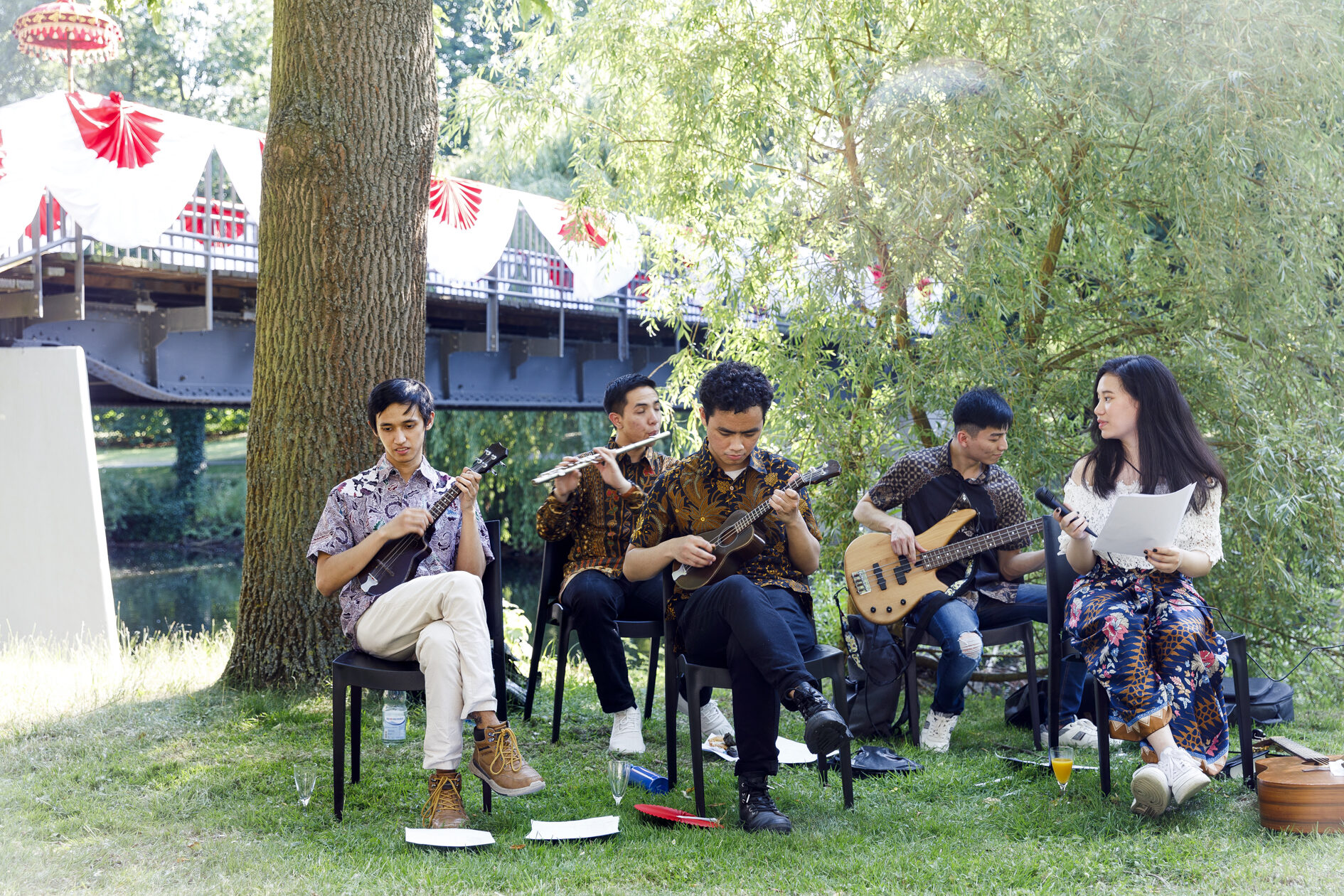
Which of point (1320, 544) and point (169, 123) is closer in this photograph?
point (1320, 544)

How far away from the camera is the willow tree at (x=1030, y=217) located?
12.9ft

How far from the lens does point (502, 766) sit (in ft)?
8.73

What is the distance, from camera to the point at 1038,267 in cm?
461

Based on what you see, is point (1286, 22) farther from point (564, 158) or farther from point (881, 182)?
point (564, 158)

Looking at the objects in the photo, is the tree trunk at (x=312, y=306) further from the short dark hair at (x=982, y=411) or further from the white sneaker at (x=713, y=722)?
the short dark hair at (x=982, y=411)

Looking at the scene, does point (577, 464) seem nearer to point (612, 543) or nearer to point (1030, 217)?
point (612, 543)

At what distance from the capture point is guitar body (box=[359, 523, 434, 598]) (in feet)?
9.33

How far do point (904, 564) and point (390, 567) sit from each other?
171 cm

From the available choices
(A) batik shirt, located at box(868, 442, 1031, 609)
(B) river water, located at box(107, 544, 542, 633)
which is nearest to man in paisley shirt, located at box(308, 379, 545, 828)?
(A) batik shirt, located at box(868, 442, 1031, 609)

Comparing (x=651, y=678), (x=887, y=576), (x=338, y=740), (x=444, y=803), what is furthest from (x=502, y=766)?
(x=887, y=576)

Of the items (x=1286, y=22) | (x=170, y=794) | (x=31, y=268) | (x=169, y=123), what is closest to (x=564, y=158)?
(x=169, y=123)

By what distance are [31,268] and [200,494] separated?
14.5 meters

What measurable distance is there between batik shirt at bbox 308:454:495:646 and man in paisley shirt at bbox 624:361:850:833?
497mm

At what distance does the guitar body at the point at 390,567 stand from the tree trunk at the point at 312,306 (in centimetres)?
100
